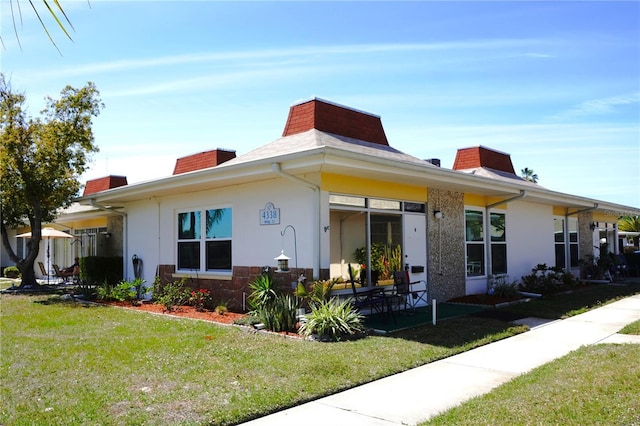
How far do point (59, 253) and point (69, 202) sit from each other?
765 cm

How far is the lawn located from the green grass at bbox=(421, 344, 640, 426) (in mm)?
38

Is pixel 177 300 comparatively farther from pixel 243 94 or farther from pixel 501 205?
pixel 501 205

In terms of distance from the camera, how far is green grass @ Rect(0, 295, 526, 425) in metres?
5.00

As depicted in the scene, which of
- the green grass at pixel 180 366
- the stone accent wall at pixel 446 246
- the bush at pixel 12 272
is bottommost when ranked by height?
the green grass at pixel 180 366

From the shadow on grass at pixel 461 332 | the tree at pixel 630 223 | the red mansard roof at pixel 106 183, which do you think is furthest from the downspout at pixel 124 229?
the tree at pixel 630 223

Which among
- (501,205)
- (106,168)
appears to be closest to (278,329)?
(501,205)

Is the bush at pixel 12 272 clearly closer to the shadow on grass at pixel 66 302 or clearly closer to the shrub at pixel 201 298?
the shadow on grass at pixel 66 302

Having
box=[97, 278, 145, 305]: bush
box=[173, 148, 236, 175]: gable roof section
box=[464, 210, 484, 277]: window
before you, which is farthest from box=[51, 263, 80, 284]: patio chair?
box=[464, 210, 484, 277]: window

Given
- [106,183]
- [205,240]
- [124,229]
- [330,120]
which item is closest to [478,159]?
[330,120]

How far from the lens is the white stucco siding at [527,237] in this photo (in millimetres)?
15430

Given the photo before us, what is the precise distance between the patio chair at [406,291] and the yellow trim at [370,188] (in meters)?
1.75

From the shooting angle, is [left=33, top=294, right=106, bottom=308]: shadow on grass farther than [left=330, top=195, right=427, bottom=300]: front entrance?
Yes

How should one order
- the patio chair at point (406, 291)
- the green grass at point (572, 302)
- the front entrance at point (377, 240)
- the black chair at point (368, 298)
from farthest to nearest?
the green grass at point (572, 302) < the front entrance at point (377, 240) < the patio chair at point (406, 291) < the black chair at point (368, 298)

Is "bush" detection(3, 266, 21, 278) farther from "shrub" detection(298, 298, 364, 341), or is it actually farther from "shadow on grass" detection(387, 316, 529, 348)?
"shadow on grass" detection(387, 316, 529, 348)
